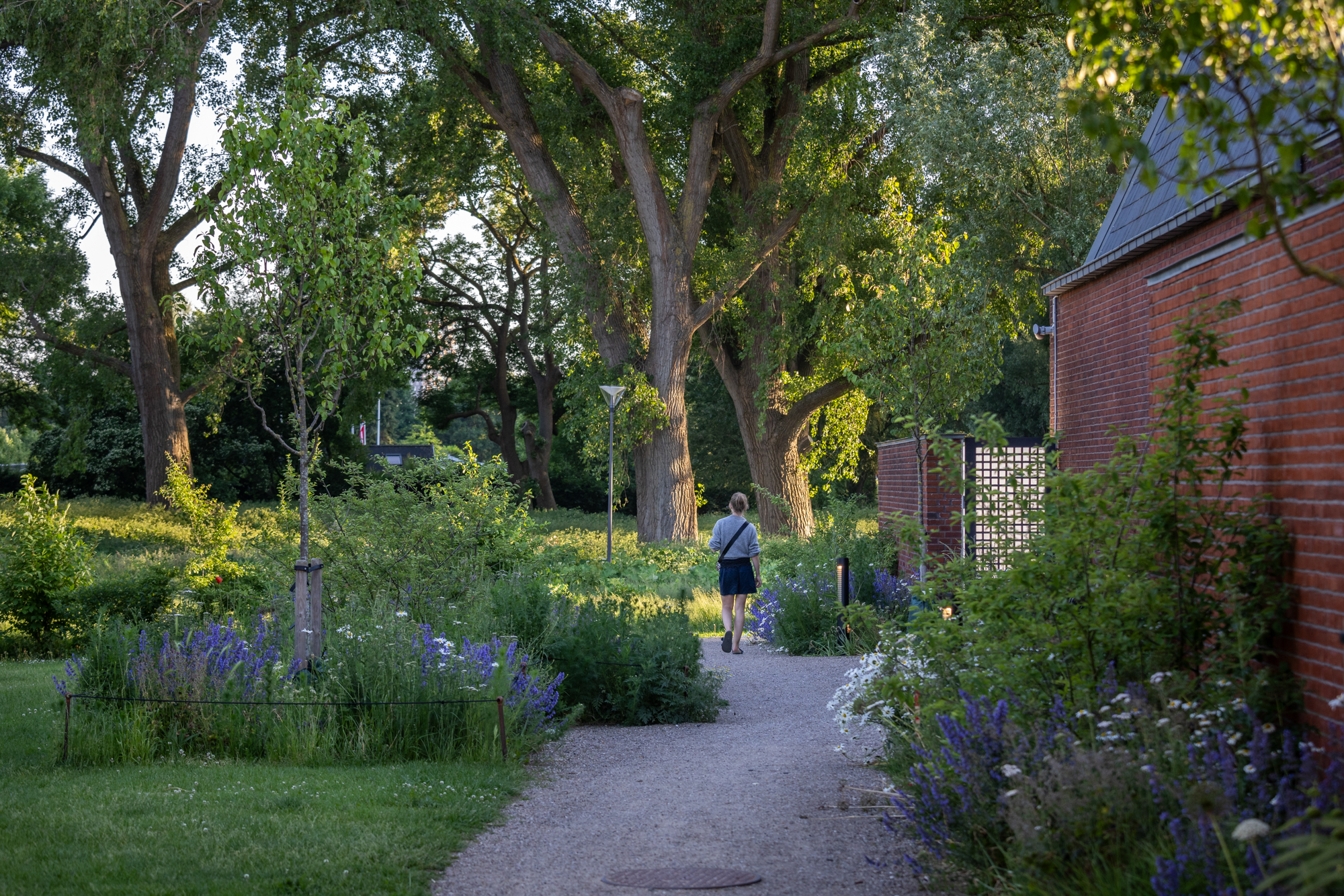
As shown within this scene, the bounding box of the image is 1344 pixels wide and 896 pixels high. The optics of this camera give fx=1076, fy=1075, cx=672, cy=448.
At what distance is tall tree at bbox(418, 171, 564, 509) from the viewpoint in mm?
39219

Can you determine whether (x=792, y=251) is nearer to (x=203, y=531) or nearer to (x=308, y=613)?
(x=203, y=531)

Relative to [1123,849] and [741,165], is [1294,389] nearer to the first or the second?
[1123,849]

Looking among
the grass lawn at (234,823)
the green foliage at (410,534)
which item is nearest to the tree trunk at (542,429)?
the green foliage at (410,534)

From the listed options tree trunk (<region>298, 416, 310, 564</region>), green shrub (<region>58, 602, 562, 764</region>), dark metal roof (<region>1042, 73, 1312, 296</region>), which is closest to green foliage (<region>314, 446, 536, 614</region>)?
tree trunk (<region>298, 416, 310, 564</region>)

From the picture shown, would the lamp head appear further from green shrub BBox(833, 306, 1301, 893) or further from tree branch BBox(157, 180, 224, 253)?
green shrub BBox(833, 306, 1301, 893)

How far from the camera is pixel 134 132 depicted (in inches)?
981

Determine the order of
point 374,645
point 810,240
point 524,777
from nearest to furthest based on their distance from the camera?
point 524,777 < point 374,645 < point 810,240

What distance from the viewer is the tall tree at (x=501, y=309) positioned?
39219 mm

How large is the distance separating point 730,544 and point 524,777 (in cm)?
538

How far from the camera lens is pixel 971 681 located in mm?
5277

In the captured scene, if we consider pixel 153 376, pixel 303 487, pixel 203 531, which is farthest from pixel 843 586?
pixel 153 376

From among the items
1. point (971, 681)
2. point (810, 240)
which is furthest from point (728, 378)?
point (971, 681)

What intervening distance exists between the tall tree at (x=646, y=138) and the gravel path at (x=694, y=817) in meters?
14.1

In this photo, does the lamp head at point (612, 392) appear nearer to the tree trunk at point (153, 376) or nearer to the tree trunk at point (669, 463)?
the tree trunk at point (669, 463)
